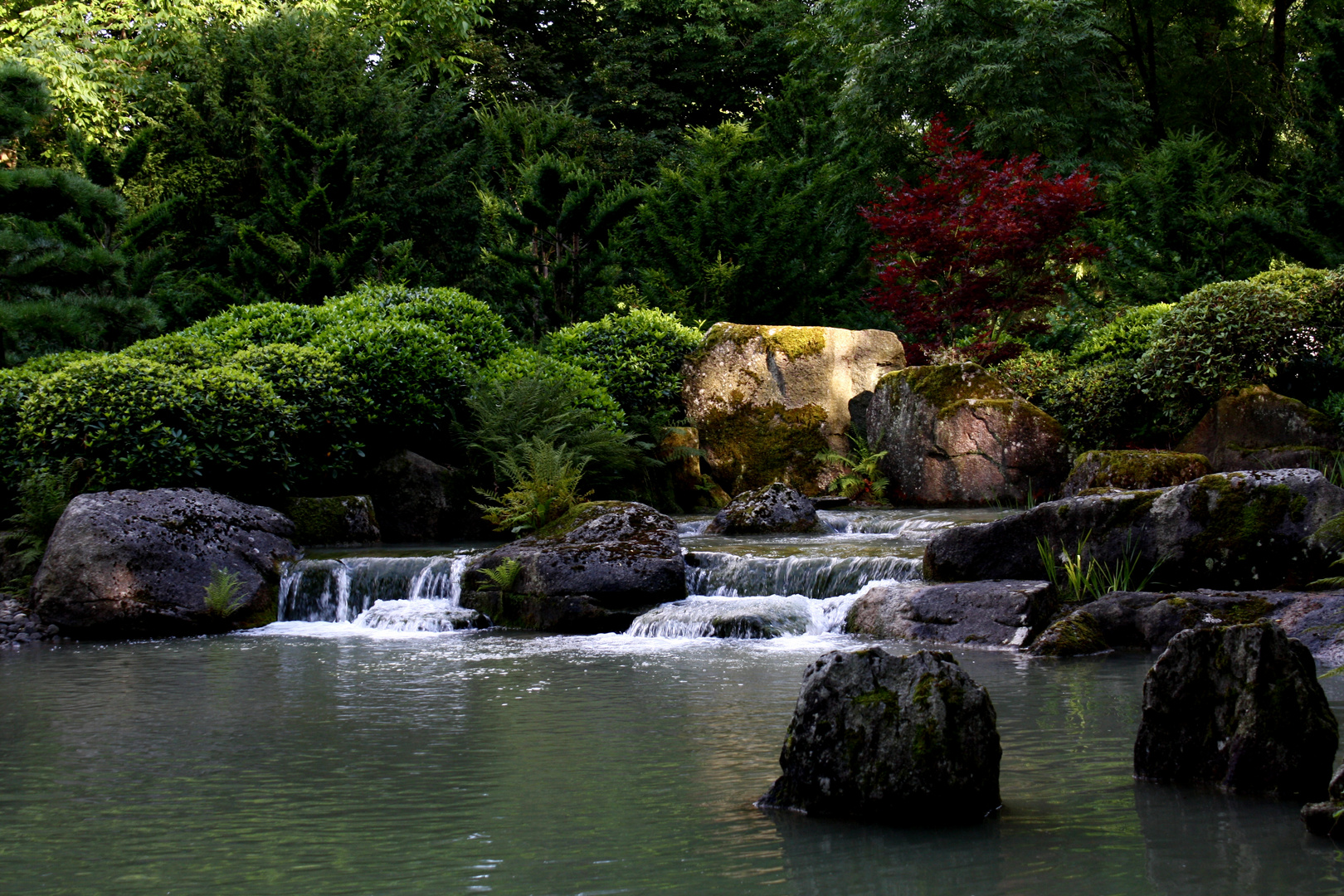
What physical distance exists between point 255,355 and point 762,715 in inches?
335

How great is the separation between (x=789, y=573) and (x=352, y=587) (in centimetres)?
371

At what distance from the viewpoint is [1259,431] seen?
11570 millimetres

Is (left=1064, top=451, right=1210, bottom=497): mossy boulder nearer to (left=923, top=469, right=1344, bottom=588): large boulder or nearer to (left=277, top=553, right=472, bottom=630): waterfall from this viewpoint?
(left=923, top=469, right=1344, bottom=588): large boulder

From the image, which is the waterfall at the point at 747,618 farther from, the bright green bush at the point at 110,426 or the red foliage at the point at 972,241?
the red foliage at the point at 972,241

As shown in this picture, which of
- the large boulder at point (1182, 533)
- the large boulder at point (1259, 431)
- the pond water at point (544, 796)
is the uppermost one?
the large boulder at point (1259, 431)

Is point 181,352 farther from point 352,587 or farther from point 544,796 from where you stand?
point 544,796

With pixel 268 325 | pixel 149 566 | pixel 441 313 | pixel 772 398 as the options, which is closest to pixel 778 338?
pixel 772 398

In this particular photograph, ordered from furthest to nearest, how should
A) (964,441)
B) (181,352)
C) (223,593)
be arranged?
(964,441)
(181,352)
(223,593)

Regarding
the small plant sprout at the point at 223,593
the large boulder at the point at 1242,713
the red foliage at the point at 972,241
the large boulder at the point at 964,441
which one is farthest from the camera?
the red foliage at the point at 972,241

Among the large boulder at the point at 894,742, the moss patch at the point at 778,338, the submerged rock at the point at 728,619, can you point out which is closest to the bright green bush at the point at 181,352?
the submerged rock at the point at 728,619

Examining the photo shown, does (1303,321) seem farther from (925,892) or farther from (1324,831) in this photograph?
(925,892)

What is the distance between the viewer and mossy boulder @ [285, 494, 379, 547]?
39.4 ft

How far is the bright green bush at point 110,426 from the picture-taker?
10539mm

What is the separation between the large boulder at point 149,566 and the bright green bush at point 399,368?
319cm
